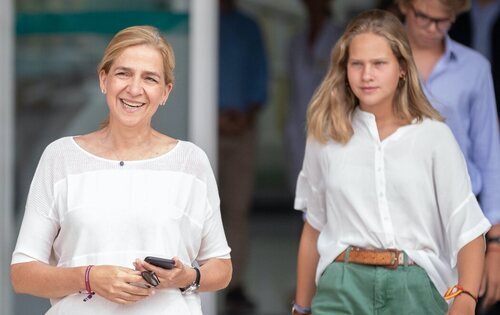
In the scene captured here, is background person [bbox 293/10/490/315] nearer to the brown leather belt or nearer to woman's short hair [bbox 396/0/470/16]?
the brown leather belt

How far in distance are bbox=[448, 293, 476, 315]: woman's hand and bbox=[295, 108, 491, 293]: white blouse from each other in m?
0.11

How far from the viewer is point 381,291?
372cm

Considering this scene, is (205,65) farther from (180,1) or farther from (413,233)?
(413,233)

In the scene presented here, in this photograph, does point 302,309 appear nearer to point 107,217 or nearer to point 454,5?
point 107,217

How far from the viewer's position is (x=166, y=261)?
3074 mm

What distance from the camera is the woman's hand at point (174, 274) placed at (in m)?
3.06

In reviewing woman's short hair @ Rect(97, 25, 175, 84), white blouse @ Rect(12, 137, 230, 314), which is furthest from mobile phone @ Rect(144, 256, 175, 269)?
woman's short hair @ Rect(97, 25, 175, 84)

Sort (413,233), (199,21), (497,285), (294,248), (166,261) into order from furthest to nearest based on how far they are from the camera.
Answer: (294,248) < (199,21) < (497,285) < (413,233) < (166,261)

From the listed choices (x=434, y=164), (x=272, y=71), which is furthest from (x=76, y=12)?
(x=272, y=71)

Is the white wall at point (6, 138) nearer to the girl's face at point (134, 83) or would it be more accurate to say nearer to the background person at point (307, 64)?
the background person at point (307, 64)

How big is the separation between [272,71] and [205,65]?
3886 mm

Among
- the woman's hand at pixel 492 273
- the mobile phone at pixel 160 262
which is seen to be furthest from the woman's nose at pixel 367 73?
the mobile phone at pixel 160 262

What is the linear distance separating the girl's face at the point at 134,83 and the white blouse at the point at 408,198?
82 cm

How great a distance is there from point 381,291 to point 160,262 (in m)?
0.95
